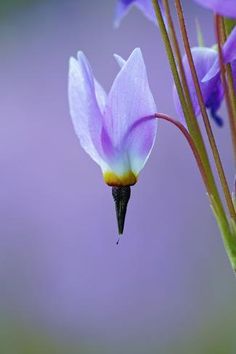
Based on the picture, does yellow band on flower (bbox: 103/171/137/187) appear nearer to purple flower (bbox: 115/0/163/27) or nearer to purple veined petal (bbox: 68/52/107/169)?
purple veined petal (bbox: 68/52/107/169)

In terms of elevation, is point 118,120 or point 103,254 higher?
point 118,120

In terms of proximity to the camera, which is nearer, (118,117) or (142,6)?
(118,117)

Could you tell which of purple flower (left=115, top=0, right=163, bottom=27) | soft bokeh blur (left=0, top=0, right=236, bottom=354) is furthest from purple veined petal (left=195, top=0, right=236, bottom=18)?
soft bokeh blur (left=0, top=0, right=236, bottom=354)

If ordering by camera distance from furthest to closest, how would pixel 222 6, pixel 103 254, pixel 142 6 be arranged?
1. pixel 103 254
2. pixel 142 6
3. pixel 222 6

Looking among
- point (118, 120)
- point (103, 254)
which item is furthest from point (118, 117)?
point (103, 254)

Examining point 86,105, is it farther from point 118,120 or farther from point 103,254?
point 103,254

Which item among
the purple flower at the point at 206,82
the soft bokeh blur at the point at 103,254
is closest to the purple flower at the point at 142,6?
the purple flower at the point at 206,82

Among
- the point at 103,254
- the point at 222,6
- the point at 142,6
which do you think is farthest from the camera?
the point at 103,254
